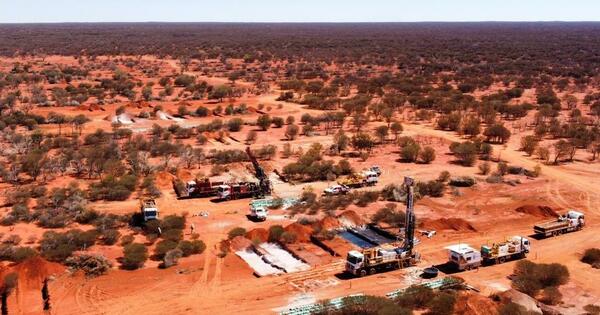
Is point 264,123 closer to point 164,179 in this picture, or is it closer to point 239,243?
point 164,179

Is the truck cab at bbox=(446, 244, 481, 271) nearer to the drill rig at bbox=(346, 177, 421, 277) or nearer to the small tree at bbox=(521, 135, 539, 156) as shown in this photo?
the drill rig at bbox=(346, 177, 421, 277)

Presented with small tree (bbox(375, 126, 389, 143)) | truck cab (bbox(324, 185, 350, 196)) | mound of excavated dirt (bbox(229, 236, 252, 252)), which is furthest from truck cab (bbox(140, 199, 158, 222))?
small tree (bbox(375, 126, 389, 143))

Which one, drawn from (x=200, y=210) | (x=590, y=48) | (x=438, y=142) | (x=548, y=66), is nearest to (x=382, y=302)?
(x=200, y=210)

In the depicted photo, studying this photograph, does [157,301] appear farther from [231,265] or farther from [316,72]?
[316,72]

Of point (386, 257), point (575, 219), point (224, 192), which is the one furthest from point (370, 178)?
point (386, 257)

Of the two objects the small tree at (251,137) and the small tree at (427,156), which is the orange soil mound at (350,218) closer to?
the small tree at (427,156)

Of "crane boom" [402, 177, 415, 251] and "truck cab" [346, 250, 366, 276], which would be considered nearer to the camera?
"truck cab" [346, 250, 366, 276]
